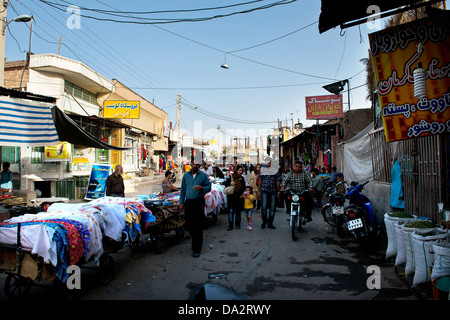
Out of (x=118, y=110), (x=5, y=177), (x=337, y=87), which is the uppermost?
(x=337, y=87)

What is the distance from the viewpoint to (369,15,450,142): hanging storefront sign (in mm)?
4059

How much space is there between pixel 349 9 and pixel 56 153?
1387cm

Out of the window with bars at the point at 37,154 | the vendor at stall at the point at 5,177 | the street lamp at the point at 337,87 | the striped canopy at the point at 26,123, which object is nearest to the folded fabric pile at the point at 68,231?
the striped canopy at the point at 26,123

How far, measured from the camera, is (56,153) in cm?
1373

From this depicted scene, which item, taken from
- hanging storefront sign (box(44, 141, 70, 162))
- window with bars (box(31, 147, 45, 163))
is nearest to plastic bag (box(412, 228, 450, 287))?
hanging storefront sign (box(44, 141, 70, 162))

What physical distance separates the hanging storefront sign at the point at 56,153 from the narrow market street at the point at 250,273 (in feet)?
30.4

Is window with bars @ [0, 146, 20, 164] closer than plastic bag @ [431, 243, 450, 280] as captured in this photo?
No

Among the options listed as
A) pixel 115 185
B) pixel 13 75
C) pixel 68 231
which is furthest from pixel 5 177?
pixel 68 231

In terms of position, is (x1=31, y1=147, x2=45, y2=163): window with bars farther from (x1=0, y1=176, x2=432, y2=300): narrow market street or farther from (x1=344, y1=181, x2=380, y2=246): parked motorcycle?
(x1=344, y1=181, x2=380, y2=246): parked motorcycle

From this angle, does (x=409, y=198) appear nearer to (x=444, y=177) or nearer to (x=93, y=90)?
(x=444, y=177)

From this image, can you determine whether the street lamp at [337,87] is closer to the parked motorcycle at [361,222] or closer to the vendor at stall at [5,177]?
the parked motorcycle at [361,222]

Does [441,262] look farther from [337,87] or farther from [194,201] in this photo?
[337,87]

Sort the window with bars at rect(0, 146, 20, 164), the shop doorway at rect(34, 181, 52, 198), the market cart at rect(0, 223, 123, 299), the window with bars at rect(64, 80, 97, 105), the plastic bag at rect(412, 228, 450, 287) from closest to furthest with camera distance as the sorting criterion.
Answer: the market cart at rect(0, 223, 123, 299)
the plastic bag at rect(412, 228, 450, 287)
the window with bars at rect(0, 146, 20, 164)
the shop doorway at rect(34, 181, 52, 198)
the window with bars at rect(64, 80, 97, 105)

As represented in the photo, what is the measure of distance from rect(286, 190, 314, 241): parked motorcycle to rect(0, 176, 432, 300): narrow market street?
457mm
